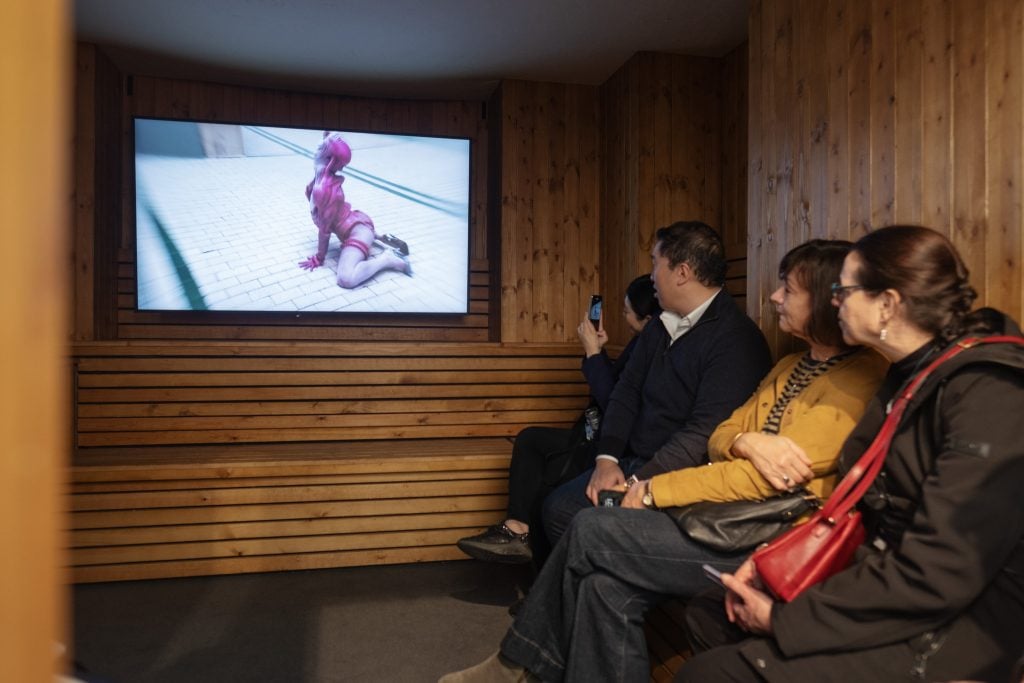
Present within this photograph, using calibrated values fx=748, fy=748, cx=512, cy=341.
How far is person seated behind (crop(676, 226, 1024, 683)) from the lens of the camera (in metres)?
1.30

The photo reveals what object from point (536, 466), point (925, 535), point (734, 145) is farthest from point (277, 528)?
point (734, 145)

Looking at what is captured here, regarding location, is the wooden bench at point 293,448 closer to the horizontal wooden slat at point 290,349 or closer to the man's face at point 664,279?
the horizontal wooden slat at point 290,349

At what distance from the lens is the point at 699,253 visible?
2654 mm

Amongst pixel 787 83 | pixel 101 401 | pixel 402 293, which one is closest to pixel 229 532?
pixel 101 401

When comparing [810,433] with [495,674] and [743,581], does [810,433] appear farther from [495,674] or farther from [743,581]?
[495,674]

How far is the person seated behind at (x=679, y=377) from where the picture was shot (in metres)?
2.43

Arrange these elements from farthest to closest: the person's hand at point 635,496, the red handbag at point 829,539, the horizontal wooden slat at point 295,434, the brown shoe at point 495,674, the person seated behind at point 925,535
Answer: the horizontal wooden slat at point 295,434
the person's hand at point 635,496
the brown shoe at point 495,674
the red handbag at point 829,539
the person seated behind at point 925,535

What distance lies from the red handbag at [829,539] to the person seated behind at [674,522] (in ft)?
1.00

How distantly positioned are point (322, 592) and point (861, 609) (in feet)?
7.92

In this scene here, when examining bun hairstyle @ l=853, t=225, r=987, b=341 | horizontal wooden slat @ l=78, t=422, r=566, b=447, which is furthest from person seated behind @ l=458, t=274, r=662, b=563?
bun hairstyle @ l=853, t=225, r=987, b=341

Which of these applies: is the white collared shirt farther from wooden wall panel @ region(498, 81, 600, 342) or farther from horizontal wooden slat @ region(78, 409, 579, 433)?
wooden wall panel @ region(498, 81, 600, 342)

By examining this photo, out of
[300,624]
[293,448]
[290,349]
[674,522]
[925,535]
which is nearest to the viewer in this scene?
[925,535]

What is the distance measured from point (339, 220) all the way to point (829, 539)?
402 cm

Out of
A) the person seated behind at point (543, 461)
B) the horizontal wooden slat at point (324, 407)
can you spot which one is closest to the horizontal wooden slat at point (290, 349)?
the horizontal wooden slat at point (324, 407)
